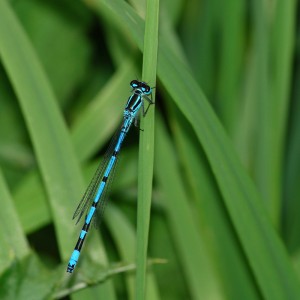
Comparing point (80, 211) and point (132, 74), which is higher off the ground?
point (132, 74)

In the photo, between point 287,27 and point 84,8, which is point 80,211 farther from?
point 84,8

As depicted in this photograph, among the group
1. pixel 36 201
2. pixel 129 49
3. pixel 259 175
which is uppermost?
pixel 129 49

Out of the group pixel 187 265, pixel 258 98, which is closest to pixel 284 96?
pixel 258 98

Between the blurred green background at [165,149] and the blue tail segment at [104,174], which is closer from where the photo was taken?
the blurred green background at [165,149]

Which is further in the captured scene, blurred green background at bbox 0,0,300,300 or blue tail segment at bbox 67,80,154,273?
blue tail segment at bbox 67,80,154,273
